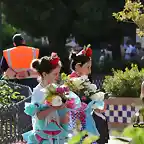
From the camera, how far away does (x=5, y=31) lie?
34.8 m

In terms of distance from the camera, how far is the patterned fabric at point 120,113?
8.52 meters

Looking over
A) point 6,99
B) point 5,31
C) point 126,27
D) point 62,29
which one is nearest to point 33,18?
point 62,29

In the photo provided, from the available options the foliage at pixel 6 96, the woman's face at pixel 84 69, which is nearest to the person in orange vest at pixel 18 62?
the foliage at pixel 6 96

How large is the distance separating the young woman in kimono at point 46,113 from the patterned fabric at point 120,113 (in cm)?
362

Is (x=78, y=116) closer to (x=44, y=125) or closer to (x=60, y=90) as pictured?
(x=44, y=125)

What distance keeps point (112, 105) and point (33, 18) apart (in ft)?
Answer: 51.8

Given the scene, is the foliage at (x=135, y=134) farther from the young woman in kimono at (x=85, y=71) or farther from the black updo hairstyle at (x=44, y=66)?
the young woman in kimono at (x=85, y=71)

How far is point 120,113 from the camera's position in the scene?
8.70 meters

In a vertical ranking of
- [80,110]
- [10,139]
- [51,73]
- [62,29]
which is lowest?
[10,139]

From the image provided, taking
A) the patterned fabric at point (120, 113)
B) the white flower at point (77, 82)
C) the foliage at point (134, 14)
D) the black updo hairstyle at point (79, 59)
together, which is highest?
the foliage at point (134, 14)

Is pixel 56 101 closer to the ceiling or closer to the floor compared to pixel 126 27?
closer to the floor

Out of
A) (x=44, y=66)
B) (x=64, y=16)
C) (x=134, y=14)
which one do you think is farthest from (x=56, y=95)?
(x=64, y=16)

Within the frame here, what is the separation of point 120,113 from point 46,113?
408 cm

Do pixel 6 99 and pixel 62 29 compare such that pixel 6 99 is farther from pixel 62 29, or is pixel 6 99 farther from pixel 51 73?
pixel 62 29
